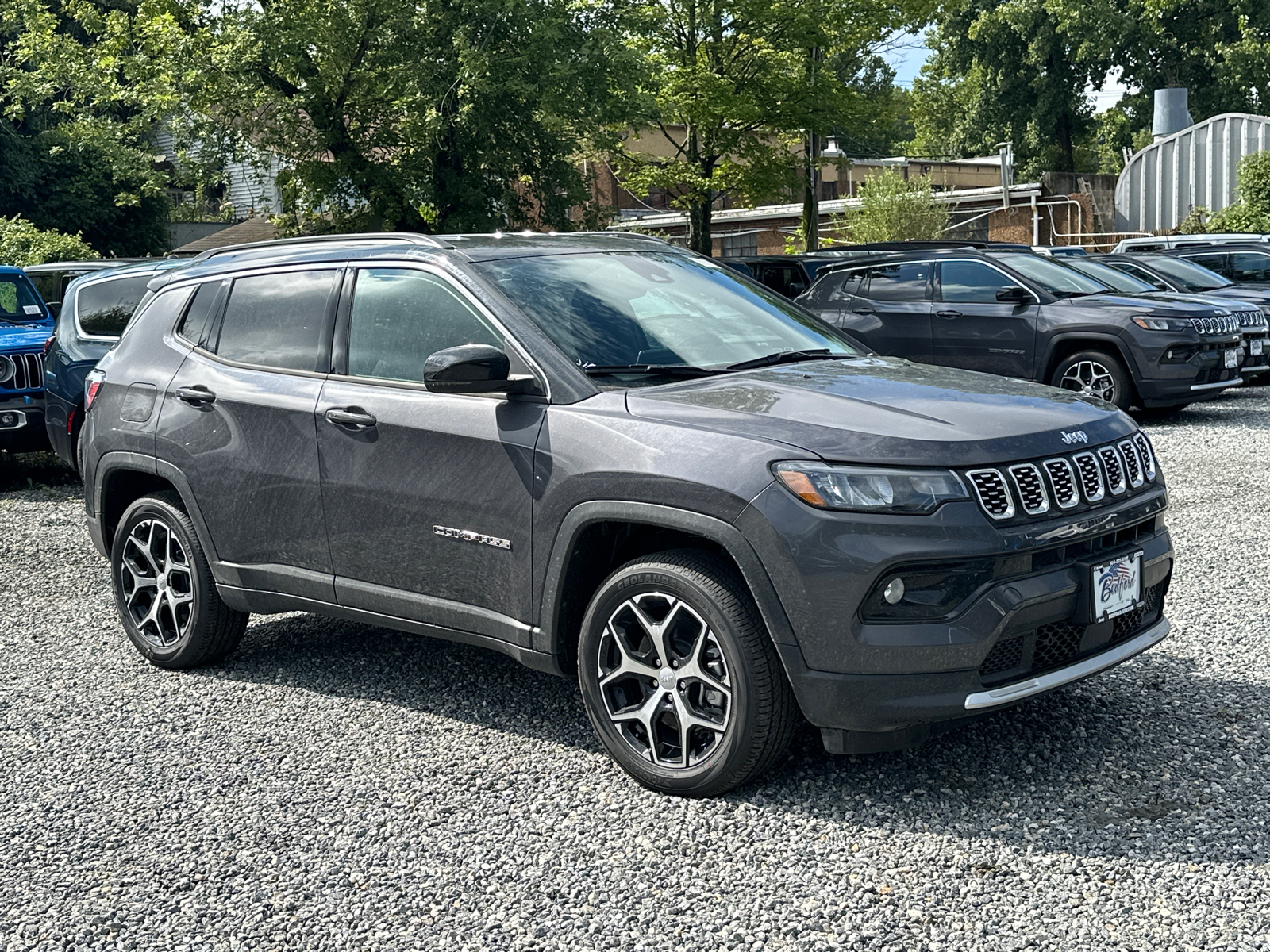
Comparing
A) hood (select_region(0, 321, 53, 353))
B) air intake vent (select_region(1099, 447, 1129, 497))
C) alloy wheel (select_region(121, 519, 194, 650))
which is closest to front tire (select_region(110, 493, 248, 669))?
alloy wheel (select_region(121, 519, 194, 650))

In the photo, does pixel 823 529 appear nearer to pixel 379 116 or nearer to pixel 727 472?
pixel 727 472

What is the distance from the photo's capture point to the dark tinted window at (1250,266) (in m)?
18.8

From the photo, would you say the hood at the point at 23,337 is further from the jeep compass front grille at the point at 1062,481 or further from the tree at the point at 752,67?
the tree at the point at 752,67

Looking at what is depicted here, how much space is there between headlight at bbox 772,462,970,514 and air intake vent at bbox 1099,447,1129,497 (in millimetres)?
661

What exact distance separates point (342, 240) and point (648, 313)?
4.36 feet

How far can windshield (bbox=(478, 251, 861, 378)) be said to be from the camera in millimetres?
4688

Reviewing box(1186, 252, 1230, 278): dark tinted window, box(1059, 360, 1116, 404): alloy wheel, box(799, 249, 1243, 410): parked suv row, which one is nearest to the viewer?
box(799, 249, 1243, 410): parked suv row

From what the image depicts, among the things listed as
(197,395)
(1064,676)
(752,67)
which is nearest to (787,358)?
(1064,676)

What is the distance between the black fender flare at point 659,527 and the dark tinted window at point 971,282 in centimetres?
998

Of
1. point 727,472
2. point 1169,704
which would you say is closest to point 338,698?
point 727,472

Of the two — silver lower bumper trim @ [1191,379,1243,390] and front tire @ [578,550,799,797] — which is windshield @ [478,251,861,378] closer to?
front tire @ [578,550,799,797]

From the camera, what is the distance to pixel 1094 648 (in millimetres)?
4148

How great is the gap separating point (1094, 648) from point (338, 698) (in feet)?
9.47

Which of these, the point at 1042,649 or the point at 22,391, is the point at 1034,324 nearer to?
the point at 22,391
